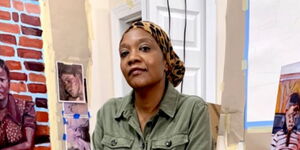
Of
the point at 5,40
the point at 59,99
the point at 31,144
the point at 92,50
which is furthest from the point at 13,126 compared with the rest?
the point at 92,50

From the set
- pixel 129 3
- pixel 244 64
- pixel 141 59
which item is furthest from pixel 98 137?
pixel 129 3

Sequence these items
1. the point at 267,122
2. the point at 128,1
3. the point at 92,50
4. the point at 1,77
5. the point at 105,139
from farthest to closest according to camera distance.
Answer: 1. the point at 128,1
2. the point at 92,50
3. the point at 1,77
4. the point at 267,122
5. the point at 105,139

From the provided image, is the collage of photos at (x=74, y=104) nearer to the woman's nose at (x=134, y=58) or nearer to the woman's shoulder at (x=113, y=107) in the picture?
the woman's shoulder at (x=113, y=107)

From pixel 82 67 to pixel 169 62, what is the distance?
0.78 metres

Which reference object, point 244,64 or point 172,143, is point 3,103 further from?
point 244,64

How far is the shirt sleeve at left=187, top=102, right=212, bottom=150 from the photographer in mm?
842

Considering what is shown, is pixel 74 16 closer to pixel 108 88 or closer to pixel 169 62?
pixel 108 88

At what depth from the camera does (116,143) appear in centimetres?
90

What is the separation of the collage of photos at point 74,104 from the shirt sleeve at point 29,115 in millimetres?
144

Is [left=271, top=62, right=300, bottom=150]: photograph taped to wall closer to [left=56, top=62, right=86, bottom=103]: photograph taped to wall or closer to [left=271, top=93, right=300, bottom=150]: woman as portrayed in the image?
[left=271, top=93, right=300, bottom=150]: woman

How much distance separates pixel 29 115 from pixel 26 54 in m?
0.27

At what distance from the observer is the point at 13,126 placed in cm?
134

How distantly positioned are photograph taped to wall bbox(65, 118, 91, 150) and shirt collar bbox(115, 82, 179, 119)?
652 millimetres

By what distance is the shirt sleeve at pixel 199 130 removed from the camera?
842mm
